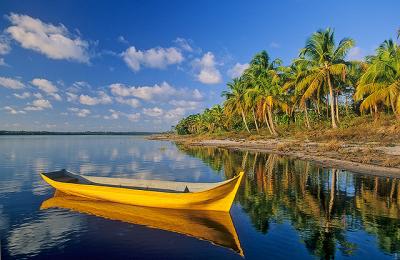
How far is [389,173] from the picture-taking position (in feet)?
76.8

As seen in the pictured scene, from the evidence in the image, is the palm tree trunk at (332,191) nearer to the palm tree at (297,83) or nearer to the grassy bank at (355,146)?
the grassy bank at (355,146)

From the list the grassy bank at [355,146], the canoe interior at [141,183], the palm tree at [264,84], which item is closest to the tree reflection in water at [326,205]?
the canoe interior at [141,183]

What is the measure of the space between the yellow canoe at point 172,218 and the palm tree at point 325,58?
36420 mm

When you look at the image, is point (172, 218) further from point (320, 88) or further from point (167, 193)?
point (320, 88)

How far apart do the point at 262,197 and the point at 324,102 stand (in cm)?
5504

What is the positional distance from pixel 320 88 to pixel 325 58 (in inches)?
211

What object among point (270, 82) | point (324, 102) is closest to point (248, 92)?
point (270, 82)

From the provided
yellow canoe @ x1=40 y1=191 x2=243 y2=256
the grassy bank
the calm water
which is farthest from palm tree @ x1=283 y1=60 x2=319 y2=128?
yellow canoe @ x1=40 y1=191 x2=243 y2=256

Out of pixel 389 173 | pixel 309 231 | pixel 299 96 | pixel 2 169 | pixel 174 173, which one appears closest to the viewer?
pixel 309 231

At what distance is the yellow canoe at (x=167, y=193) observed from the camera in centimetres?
1435

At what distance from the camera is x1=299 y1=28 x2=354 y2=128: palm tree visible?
45.4 metres

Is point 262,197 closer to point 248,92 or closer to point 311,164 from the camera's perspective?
point 311,164

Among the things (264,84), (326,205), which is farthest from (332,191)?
(264,84)

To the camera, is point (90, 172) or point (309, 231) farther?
point (90, 172)
